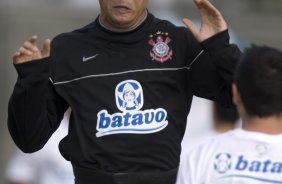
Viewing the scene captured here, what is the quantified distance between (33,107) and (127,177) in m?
0.59

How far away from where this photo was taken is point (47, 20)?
51.8 ft

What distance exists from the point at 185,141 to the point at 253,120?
3.76 meters

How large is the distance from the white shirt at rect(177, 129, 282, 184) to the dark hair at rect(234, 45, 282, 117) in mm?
120

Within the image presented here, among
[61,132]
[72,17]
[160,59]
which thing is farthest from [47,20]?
[160,59]

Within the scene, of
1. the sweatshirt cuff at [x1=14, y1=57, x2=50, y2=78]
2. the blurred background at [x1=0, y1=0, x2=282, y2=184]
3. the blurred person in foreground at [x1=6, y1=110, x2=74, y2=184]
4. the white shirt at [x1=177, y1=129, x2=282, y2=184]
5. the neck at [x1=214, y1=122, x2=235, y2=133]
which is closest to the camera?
the white shirt at [x1=177, y1=129, x2=282, y2=184]

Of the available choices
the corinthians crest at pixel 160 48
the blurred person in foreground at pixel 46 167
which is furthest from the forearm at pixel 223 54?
the blurred person in foreground at pixel 46 167

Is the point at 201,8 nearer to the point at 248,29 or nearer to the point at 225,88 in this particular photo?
the point at 225,88

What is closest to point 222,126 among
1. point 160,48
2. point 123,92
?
point 160,48

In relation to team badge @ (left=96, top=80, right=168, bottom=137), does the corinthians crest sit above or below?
above

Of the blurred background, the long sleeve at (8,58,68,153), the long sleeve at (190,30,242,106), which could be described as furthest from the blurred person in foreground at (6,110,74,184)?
the blurred background

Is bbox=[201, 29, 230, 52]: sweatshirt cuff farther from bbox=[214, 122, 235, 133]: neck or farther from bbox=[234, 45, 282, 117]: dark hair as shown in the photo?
bbox=[214, 122, 235, 133]: neck

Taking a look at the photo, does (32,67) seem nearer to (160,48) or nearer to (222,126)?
(160,48)

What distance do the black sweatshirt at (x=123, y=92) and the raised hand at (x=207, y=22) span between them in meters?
0.04

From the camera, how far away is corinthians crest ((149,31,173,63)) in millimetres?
6281
